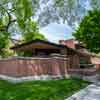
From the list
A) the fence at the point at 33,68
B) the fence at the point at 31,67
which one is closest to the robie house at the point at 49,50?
the fence at the point at 33,68

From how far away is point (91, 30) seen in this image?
2923 centimetres

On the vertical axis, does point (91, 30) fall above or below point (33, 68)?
above

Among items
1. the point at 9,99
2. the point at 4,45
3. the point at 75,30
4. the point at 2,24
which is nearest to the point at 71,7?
the point at 75,30

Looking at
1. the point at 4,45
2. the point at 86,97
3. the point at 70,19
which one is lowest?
the point at 86,97

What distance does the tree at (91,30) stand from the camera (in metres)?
29.0

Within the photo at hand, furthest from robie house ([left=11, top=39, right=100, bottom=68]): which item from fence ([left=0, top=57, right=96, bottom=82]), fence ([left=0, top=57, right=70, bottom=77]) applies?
fence ([left=0, top=57, right=70, bottom=77])

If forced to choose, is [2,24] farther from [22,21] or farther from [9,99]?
[9,99]

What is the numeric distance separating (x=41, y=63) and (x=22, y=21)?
9439 millimetres

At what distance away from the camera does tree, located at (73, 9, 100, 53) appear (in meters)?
29.0

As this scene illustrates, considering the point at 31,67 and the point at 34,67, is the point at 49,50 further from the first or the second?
the point at 31,67

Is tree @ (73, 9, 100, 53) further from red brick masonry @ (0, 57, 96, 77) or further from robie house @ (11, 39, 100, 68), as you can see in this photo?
red brick masonry @ (0, 57, 96, 77)

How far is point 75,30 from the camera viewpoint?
109 feet

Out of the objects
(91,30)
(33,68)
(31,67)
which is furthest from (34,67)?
(91,30)

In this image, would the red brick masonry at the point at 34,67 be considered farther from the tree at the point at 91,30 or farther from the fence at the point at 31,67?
the tree at the point at 91,30
